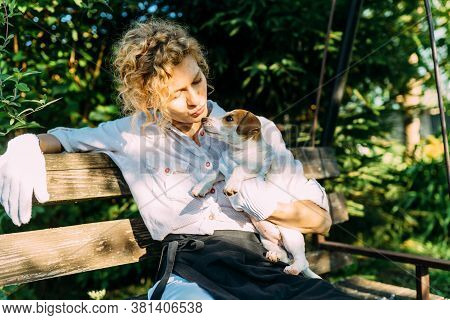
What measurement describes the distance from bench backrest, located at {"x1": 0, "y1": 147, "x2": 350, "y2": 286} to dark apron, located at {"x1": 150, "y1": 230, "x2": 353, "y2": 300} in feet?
0.85

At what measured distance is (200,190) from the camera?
2098 mm

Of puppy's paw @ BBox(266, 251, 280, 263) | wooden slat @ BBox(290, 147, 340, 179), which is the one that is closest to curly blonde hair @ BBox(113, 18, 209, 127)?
puppy's paw @ BBox(266, 251, 280, 263)

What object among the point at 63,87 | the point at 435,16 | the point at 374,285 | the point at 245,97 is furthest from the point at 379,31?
the point at 63,87

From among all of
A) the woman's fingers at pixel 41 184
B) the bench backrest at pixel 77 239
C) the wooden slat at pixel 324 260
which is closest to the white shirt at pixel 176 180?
→ the bench backrest at pixel 77 239

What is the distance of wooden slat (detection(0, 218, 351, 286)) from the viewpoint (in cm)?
188

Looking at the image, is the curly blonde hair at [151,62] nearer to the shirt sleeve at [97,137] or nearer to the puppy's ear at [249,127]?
the shirt sleeve at [97,137]

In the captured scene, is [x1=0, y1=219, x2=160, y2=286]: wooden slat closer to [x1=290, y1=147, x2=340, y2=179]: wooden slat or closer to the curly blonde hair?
the curly blonde hair

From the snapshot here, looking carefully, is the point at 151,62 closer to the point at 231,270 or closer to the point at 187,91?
the point at 187,91

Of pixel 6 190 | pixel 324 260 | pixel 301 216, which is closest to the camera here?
pixel 6 190

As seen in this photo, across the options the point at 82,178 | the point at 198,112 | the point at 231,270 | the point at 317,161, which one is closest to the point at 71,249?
the point at 82,178

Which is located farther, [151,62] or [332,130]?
[332,130]

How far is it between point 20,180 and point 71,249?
0.40 meters

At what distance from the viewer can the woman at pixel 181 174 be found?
191 centimetres
